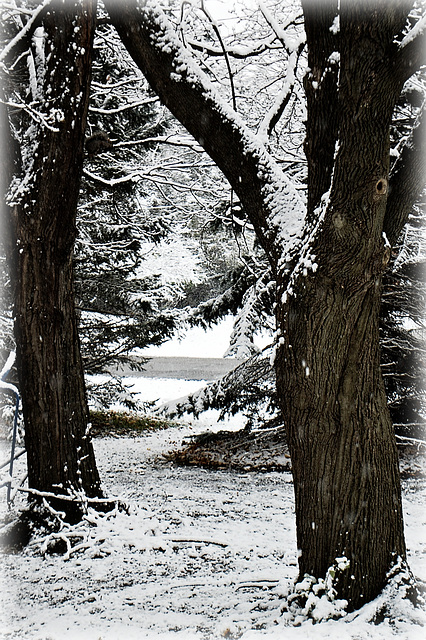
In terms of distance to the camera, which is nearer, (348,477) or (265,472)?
(348,477)

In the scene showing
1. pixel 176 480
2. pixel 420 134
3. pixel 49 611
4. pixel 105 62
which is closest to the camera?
pixel 420 134

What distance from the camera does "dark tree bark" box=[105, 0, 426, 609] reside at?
104 inches

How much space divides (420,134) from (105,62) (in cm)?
545

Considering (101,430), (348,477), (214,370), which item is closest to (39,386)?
(348,477)

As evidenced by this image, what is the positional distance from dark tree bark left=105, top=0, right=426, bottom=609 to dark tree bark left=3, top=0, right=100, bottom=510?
6.73 ft

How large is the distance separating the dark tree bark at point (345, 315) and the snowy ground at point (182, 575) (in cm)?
39

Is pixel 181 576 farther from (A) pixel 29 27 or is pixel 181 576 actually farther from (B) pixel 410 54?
(A) pixel 29 27

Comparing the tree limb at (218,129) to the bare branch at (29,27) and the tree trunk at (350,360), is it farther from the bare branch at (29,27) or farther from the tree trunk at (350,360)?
the bare branch at (29,27)

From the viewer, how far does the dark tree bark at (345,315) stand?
2.64m

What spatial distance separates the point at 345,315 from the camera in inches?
108

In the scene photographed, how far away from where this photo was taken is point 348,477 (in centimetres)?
275

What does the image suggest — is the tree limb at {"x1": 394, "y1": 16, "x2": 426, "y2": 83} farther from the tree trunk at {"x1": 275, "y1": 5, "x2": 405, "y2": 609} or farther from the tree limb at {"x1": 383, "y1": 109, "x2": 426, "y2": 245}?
the tree limb at {"x1": 383, "y1": 109, "x2": 426, "y2": 245}

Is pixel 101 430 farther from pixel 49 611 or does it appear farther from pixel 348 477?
pixel 348 477

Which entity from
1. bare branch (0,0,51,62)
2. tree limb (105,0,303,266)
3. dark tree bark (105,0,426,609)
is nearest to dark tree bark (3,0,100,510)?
bare branch (0,0,51,62)
